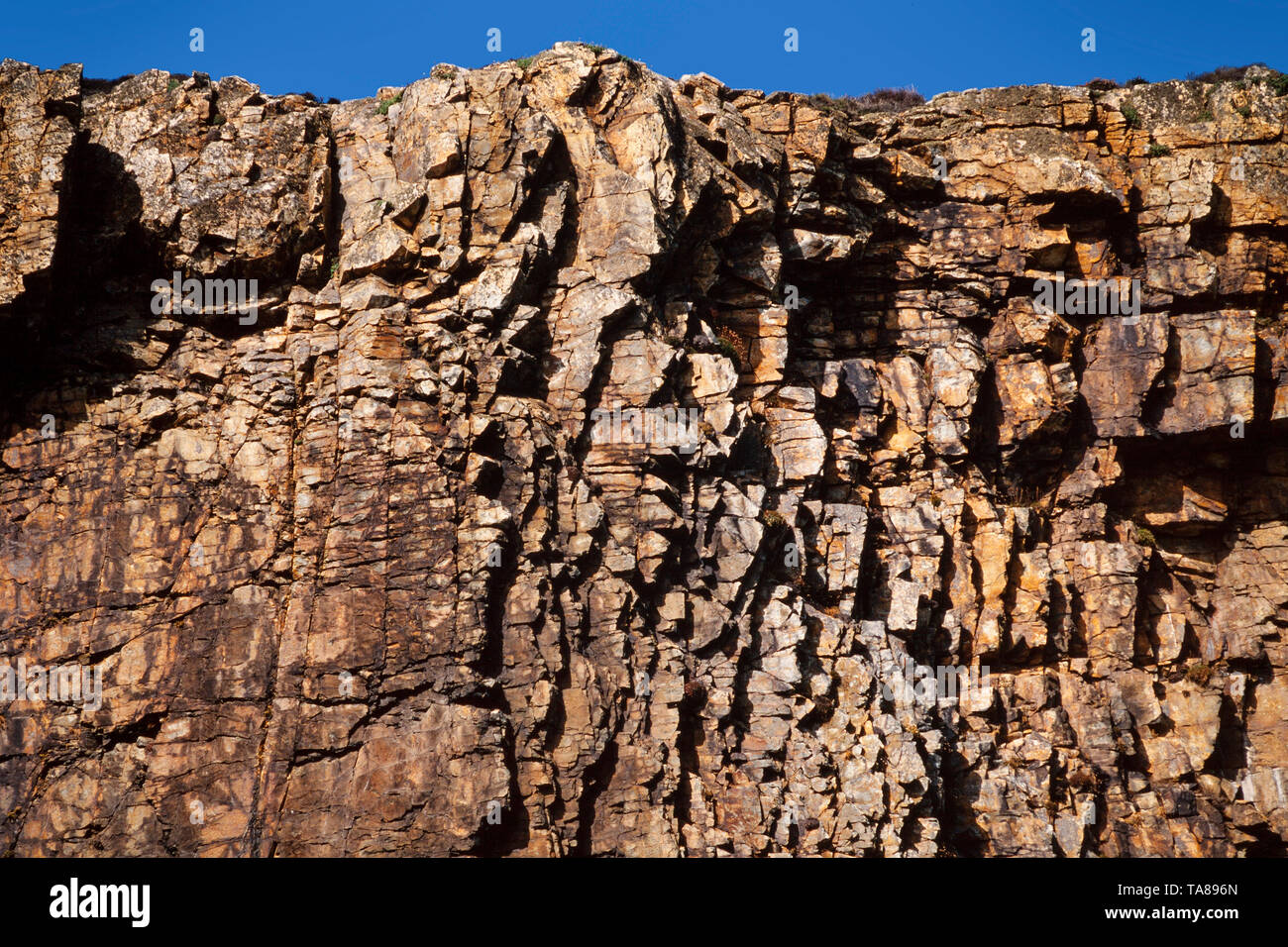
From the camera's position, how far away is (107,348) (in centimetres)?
2689

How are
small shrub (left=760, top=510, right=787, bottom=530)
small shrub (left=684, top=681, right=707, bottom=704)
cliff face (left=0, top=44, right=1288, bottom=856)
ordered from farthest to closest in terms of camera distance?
small shrub (left=760, top=510, right=787, bottom=530) < small shrub (left=684, top=681, right=707, bottom=704) < cliff face (left=0, top=44, right=1288, bottom=856)

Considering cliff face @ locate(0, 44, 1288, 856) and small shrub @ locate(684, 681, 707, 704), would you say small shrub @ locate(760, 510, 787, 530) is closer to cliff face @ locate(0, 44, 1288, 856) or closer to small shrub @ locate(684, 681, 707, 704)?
cliff face @ locate(0, 44, 1288, 856)

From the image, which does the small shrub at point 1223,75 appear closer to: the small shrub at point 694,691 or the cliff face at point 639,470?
the cliff face at point 639,470

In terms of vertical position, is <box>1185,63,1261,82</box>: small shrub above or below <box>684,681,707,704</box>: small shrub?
above

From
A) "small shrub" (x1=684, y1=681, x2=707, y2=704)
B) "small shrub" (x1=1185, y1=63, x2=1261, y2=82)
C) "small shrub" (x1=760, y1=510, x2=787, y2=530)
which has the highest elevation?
"small shrub" (x1=1185, y1=63, x2=1261, y2=82)

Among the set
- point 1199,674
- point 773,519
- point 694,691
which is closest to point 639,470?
point 773,519

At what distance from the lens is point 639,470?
26953mm

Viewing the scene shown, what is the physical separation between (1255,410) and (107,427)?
87.1ft


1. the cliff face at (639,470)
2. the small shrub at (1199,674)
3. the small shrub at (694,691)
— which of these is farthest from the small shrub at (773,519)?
the small shrub at (1199,674)

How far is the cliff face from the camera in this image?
78.7ft

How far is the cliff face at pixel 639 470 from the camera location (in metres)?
24.0

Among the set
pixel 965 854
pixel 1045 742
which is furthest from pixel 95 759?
pixel 1045 742

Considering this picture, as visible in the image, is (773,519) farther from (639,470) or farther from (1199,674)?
(1199,674)

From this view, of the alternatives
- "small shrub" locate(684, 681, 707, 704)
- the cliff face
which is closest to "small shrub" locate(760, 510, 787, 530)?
the cliff face
